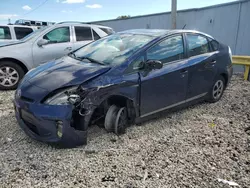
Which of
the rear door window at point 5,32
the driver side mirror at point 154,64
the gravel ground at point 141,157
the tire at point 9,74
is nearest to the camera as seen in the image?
the gravel ground at point 141,157

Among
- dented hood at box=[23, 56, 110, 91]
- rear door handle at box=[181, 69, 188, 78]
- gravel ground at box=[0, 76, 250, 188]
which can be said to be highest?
dented hood at box=[23, 56, 110, 91]

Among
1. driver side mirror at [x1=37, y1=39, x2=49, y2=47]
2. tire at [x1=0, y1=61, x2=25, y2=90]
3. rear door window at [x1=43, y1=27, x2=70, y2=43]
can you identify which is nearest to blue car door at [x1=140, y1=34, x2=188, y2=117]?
driver side mirror at [x1=37, y1=39, x2=49, y2=47]

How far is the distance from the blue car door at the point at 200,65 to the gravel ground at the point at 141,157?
2.07ft

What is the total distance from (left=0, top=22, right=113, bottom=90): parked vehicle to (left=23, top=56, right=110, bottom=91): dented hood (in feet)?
6.91

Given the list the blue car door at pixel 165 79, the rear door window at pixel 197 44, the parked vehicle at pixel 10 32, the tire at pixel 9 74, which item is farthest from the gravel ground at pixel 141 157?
the parked vehicle at pixel 10 32

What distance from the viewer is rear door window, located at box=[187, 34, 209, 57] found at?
401 centimetres

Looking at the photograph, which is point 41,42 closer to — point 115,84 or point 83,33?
point 83,33

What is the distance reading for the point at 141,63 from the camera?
327 cm

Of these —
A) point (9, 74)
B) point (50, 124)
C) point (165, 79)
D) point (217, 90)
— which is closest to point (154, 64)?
point (165, 79)

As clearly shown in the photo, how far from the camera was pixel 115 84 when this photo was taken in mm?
2973

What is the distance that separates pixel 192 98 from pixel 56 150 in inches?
99.3

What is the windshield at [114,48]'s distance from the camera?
10.9 feet

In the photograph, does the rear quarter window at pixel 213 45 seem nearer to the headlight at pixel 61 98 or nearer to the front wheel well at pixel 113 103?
the front wheel well at pixel 113 103

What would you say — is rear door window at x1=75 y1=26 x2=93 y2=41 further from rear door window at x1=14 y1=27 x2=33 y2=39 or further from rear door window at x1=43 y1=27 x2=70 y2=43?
rear door window at x1=14 y1=27 x2=33 y2=39
